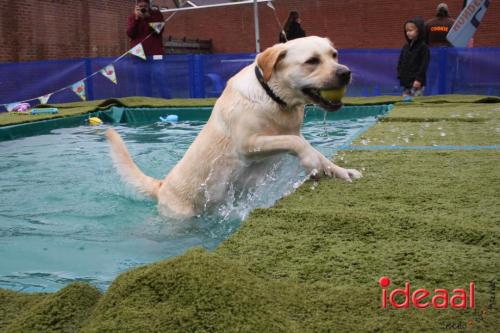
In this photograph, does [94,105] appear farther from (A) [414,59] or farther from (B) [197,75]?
(A) [414,59]

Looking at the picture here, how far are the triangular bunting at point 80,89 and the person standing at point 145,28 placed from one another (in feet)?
5.32

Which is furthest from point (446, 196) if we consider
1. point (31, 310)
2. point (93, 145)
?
point (93, 145)

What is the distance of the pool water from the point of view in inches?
112

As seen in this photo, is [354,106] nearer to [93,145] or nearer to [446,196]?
[93,145]

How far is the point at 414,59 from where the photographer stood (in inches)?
380

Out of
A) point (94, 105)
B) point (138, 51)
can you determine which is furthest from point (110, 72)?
point (94, 105)

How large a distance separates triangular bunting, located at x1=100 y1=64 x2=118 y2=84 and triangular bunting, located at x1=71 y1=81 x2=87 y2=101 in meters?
0.53

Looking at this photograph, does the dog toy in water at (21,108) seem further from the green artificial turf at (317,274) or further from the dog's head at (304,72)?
the green artificial turf at (317,274)

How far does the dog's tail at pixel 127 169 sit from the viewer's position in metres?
3.69

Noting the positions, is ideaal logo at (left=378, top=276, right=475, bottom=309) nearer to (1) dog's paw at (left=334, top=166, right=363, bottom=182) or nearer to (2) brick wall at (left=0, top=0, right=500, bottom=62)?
(1) dog's paw at (left=334, top=166, right=363, bottom=182)

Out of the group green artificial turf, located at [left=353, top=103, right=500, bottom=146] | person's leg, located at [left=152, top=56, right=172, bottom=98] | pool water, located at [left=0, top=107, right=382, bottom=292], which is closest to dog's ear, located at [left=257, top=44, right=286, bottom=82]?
pool water, located at [left=0, top=107, right=382, bottom=292]

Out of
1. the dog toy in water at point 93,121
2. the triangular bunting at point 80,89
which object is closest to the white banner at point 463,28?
the dog toy in water at point 93,121

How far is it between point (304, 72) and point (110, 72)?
8.29 meters

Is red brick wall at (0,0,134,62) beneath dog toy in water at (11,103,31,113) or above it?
above
